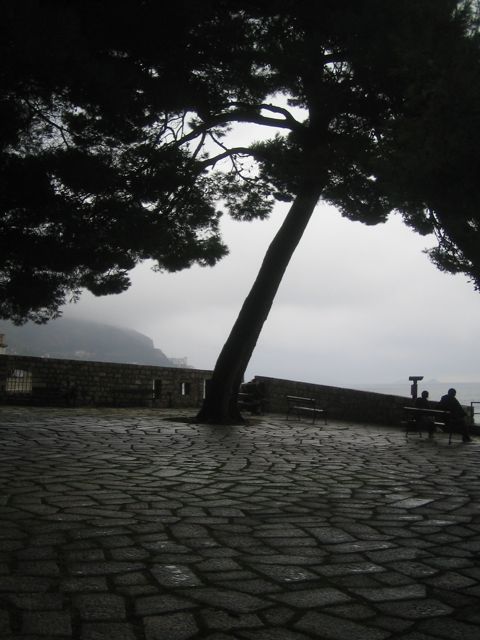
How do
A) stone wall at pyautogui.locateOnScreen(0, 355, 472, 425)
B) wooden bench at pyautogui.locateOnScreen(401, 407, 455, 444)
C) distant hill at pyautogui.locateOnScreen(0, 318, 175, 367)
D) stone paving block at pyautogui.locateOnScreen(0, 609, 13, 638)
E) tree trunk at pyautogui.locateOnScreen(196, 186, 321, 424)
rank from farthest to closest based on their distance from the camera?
distant hill at pyautogui.locateOnScreen(0, 318, 175, 367), stone wall at pyautogui.locateOnScreen(0, 355, 472, 425), tree trunk at pyautogui.locateOnScreen(196, 186, 321, 424), wooden bench at pyautogui.locateOnScreen(401, 407, 455, 444), stone paving block at pyautogui.locateOnScreen(0, 609, 13, 638)

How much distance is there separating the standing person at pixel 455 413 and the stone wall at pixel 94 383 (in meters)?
9.39

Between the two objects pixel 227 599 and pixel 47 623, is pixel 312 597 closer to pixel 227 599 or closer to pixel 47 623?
pixel 227 599

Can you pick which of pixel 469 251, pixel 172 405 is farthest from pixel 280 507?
pixel 172 405

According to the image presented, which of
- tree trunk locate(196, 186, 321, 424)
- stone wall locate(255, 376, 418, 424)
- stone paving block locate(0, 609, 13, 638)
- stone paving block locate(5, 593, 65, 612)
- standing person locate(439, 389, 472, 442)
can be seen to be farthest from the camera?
stone wall locate(255, 376, 418, 424)

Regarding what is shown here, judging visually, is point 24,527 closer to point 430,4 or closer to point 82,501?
point 82,501

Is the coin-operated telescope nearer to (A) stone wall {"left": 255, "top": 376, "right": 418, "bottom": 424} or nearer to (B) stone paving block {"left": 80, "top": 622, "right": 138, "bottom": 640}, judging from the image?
(A) stone wall {"left": 255, "top": 376, "right": 418, "bottom": 424}

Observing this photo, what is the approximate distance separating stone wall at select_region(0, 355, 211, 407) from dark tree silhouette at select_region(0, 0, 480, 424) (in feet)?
13.5

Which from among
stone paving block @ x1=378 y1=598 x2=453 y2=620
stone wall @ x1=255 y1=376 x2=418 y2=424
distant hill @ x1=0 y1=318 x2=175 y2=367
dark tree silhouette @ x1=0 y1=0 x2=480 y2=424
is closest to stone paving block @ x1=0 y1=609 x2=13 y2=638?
stone paving block @ x1=378 y1=598 x2=453 y2=620

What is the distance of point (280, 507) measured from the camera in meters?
4.93

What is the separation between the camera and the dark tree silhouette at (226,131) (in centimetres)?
516

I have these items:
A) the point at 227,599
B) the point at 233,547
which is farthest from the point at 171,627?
the point at 233,547

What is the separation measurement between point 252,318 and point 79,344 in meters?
166

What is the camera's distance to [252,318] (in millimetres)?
13336

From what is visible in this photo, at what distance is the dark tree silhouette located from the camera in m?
5.16
